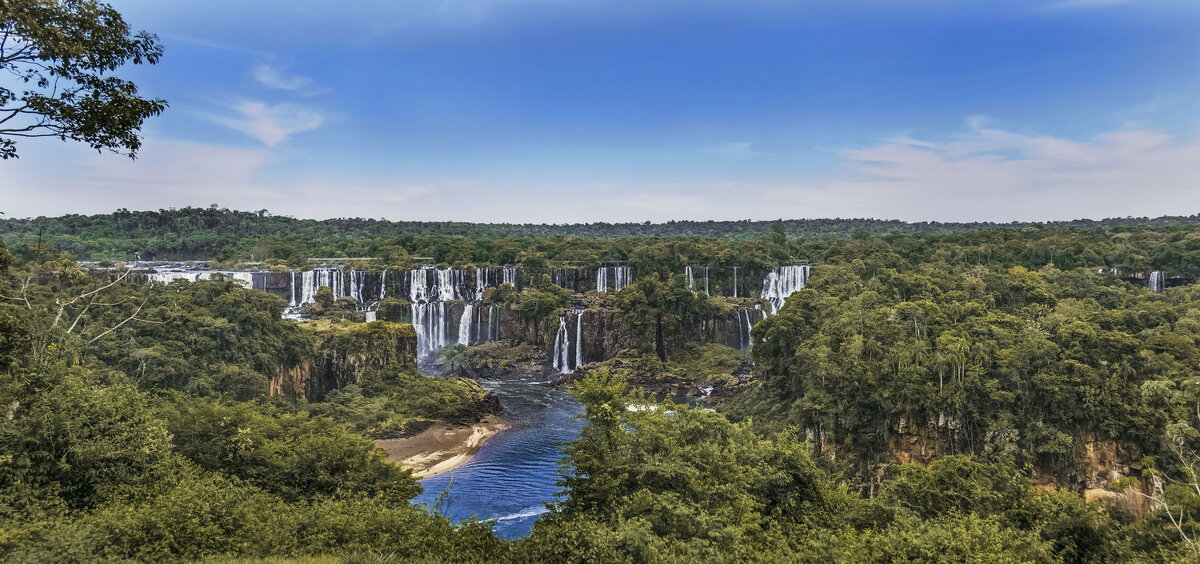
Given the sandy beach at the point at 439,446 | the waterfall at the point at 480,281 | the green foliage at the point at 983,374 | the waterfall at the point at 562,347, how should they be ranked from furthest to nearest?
1. the waterfall at the point at 480,281
2. the waterfall at the point at 562,347
3. the sandy beach at the point at 439,446
4. the green foliage at the point at 983,374

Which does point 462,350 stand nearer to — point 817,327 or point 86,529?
point 817,327

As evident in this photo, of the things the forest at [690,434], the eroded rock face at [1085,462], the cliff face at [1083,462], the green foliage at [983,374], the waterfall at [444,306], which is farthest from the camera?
the waterfall at [444,306]

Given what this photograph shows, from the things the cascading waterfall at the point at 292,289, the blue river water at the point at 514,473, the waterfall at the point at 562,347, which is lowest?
the blue river water at the point at 514,473

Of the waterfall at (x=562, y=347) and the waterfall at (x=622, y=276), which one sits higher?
the waterfall at (x=622, y=276)

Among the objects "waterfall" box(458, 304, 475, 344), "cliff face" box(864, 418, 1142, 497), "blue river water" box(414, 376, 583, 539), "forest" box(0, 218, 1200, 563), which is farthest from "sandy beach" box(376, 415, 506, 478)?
"cliff face" box(864, 418, 1142, 497)

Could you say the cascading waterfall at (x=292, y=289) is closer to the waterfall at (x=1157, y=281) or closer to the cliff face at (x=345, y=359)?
the cliff face at (x=345, y=359)

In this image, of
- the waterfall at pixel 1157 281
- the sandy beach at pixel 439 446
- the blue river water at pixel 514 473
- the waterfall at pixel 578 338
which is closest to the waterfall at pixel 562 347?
the waterfall at pixel 578 338

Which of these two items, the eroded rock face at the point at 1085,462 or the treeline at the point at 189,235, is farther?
the treeline at the point at 189,235
